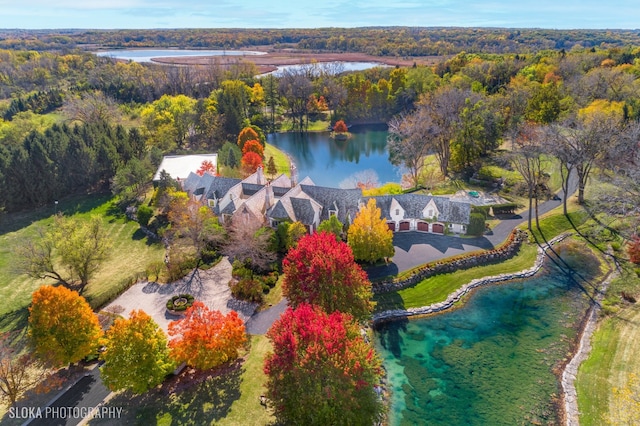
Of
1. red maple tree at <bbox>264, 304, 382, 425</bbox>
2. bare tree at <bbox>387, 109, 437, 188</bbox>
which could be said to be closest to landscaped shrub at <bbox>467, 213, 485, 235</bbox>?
bare tree at <bbox>387, 109, 437, 188</bbox>

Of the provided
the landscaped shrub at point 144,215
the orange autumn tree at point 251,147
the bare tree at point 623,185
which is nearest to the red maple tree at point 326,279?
the bare tree at point 623,185

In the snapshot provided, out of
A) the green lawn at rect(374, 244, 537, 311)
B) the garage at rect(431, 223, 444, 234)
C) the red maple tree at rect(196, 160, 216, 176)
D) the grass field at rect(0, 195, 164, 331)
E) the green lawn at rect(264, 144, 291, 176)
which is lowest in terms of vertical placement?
the grass field at rect(0, 195, 164, 331)

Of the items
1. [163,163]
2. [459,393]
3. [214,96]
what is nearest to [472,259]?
[459,393]

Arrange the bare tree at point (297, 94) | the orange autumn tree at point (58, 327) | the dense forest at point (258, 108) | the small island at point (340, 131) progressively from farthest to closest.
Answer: the bare tree at point (297, 94) → the small island at point (340, 131) → the dense forest at point (258, 108) → the orange autumn tree at point (58, 327)

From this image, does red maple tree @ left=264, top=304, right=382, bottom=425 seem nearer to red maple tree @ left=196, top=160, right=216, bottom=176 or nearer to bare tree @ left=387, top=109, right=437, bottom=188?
red maple tree @ left=196, top=160, right=216, bottom=176

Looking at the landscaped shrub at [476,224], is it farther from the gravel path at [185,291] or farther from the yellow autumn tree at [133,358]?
the yellow autumn tree at [133,358]

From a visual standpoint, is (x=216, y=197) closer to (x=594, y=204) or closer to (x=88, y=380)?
(x=88, y=380)
